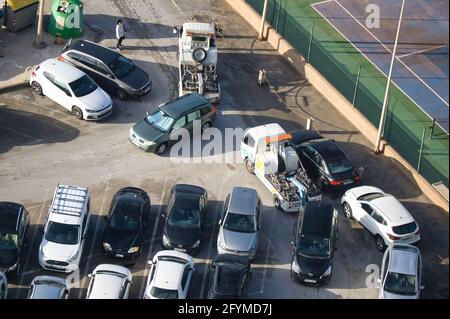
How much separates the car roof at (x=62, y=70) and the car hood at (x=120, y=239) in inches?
379

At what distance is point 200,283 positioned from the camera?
1581 inches

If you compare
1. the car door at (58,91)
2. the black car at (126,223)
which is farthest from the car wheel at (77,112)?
the black car at (126,223)

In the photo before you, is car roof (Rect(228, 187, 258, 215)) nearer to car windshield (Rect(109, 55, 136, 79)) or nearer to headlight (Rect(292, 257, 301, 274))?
headlight (Rect(292, 257, 301, 274))

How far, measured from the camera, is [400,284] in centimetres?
3931

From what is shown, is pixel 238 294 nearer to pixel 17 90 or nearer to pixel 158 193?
pixel 158 193

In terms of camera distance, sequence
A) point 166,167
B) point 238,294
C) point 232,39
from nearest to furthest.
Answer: point 238,294 → point 166,167 → point 232,39

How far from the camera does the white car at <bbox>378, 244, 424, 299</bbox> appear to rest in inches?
1539

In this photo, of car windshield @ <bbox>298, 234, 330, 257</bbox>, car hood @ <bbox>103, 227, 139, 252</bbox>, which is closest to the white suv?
car hood @ <bbox>103, 227, 139, 252</bbox>

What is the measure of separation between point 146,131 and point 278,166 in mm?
5977

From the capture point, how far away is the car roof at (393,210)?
137 ft

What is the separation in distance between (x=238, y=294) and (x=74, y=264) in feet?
20.4

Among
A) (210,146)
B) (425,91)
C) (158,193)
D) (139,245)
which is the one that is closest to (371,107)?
(425,91)

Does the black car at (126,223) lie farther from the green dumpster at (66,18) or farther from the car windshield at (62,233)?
the green dumpster at (66,18)

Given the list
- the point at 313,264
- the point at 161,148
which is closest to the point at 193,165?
the point at 161,148
